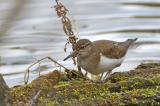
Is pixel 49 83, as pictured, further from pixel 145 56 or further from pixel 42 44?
pixel 42 44

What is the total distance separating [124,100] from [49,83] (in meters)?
0.68

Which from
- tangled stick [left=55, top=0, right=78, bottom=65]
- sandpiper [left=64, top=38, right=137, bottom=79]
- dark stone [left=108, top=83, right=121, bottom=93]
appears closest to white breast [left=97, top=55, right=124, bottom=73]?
sandpiper [left=64, top=38, right=137, bottom=79]

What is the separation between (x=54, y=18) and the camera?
41.4ft

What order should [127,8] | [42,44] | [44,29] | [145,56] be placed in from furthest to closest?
[127,8] → [44,29] → [42,44] → [145,56]

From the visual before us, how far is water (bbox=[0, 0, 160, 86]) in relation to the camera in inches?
382

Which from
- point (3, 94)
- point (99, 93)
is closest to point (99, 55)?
point (99, 93)

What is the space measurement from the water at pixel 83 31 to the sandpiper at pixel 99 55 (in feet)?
5.45

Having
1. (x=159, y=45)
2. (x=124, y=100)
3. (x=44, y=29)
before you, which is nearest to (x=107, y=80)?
(x=124, y=100)

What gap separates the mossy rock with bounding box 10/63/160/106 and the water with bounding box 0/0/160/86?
9.26ft

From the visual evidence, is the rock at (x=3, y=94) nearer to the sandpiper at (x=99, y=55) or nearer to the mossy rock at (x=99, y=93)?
the mossy rock at (x=99, y=93)

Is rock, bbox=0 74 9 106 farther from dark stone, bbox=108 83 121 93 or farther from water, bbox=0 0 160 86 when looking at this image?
water, bbox=0 0 160 86

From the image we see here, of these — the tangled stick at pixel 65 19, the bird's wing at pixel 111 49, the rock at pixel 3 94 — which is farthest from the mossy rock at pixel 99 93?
the tangled stick at pixel 65 19

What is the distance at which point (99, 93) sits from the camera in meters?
5.54

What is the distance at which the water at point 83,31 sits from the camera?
970cm
